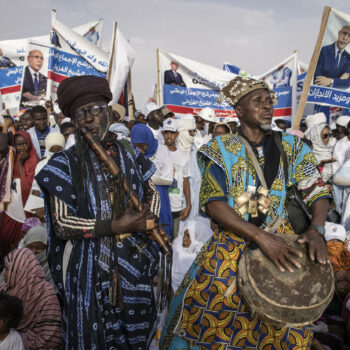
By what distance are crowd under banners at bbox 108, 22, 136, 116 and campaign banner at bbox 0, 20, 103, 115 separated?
243 cm

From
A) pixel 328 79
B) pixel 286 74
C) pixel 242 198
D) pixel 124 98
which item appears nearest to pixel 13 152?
pixel 124 98

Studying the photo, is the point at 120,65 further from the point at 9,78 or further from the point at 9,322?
the point at 9,78

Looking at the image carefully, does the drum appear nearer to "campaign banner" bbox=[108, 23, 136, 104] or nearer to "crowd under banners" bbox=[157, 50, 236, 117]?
"campaign banner" bbox=[108, 23, 136, 104]

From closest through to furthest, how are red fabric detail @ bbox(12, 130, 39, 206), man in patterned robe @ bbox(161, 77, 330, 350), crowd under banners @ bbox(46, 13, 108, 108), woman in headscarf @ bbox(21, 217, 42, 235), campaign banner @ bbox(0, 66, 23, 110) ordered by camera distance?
1. man in patterned robe @ bbox(161, 77, 330, 350)
2. woman in headscarf @ bbox(21, 217, 42, 235)
3. red fabric detail @ bbox(12, 130, 39, 206)
4. crowd under banners @ bbox(46, 13, 108, 108)
5. campaign banner @ bbox(0, 66, 23, 110)

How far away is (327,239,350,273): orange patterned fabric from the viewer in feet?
15.4

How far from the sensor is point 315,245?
2.21m

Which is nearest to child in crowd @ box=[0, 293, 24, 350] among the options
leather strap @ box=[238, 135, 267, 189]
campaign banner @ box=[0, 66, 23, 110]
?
leather strap @ box=[238, 135, 267, 189]

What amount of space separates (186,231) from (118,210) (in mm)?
2616

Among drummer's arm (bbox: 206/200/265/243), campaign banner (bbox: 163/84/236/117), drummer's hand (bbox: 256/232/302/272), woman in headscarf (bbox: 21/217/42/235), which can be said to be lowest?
woman in headscarf (bbox: 21/217/42/235)

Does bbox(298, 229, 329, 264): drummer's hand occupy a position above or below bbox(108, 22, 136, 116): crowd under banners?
below

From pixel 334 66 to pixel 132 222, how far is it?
6963 millimetres

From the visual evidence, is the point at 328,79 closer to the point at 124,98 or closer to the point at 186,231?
the point at 124,98

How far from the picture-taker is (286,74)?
10.5m

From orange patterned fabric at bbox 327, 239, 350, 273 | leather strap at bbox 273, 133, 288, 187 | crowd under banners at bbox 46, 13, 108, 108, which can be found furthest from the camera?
crowd under banners at bbox 46, 13, 108, 108
